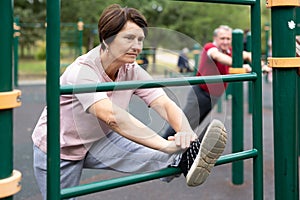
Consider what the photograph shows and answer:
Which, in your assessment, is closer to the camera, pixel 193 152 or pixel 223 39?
pixel 193 152

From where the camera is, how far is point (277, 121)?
1.88m

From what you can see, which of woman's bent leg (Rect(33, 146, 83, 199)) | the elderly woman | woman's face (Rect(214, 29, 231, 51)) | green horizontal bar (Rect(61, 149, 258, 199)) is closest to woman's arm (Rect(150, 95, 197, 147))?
the elderly woman

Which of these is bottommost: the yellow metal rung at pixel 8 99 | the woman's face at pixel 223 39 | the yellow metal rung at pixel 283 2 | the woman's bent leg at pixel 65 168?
the woman's bent leg at pixel 65 168

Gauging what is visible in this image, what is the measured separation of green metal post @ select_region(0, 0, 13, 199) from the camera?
1088 millimetres

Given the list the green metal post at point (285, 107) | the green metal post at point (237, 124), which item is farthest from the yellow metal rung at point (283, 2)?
the green metal post at point (237, 124)

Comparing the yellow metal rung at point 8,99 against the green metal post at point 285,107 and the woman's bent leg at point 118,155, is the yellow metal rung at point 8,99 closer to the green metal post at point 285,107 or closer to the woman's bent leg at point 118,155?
the woman's bent leg at point 118,155

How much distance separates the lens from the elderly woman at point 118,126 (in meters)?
1.42

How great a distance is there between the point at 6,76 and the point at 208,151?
2.19 feet

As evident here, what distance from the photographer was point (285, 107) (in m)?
1.84

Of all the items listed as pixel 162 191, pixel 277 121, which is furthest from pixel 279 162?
pixel 162 191

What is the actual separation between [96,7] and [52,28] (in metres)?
17.9

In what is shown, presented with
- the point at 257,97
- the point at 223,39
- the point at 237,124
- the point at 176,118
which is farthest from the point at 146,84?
the point at 223,39

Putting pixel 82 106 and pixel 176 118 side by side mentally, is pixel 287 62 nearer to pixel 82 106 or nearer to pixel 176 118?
pixel 176 118

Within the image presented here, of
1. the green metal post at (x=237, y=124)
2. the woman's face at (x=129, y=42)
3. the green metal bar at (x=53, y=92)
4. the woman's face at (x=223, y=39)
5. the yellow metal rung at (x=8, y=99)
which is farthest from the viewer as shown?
the woman's face at (x=223, y=39)
